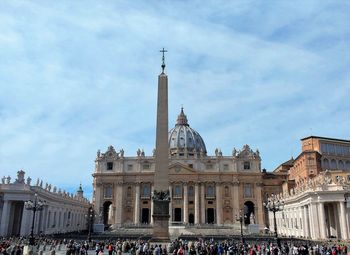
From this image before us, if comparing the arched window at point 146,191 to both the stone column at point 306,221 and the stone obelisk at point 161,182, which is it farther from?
→ the stone obelisk at point 161,182

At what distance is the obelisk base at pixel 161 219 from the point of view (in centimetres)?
2553

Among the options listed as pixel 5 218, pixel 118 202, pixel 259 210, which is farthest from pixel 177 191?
pixel 5 218

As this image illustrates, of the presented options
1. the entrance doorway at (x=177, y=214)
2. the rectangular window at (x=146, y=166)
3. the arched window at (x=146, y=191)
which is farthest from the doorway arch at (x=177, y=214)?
the rectangular window at (x=146, y=166)

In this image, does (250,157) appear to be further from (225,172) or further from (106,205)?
(106,205)

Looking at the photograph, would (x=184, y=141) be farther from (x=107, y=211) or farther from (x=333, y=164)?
(x=333, y=164)

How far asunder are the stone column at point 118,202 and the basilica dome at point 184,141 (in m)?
22.3

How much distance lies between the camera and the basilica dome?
96.6 metres

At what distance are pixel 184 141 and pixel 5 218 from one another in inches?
2400

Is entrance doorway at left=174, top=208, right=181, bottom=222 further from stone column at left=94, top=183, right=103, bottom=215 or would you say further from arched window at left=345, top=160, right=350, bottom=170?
arched window at left=345, top=160, right=350, bottom=170

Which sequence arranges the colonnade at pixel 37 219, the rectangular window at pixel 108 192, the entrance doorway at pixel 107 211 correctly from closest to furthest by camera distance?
the colonnade at pixel 37 219 → the rectangular window at pixel 108 192 → the entrance doorway at pixel 107 211

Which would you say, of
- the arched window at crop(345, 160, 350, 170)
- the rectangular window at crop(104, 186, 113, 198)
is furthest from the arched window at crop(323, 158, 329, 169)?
the rectangular window at crop(104, 186, 113, 198)

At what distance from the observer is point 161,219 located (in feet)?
84.3

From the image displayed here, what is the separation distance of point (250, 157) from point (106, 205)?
101 feet

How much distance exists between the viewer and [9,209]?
42562mm
